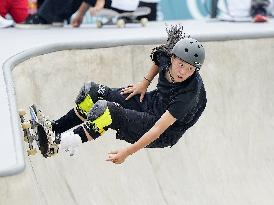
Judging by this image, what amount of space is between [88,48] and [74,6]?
2766 millimetres

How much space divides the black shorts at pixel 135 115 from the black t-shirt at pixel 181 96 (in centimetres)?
8

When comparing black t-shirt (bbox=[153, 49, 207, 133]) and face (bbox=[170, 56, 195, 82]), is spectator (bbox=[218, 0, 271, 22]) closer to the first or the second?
black t-shirt (bbox=[153, 49, 207, 133])

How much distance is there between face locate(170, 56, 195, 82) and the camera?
4.19 metres

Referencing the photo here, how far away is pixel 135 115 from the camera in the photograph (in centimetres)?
446

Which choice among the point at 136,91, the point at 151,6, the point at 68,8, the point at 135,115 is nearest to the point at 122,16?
the point at 151,6

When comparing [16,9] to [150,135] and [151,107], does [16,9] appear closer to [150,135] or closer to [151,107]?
[151,107]

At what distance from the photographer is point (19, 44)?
591cm

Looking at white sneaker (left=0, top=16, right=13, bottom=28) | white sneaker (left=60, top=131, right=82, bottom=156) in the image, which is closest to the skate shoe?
white sneaker (left=0, top=16, right=13, bottom=28)

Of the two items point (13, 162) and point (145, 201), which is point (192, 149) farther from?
point (13, 162)

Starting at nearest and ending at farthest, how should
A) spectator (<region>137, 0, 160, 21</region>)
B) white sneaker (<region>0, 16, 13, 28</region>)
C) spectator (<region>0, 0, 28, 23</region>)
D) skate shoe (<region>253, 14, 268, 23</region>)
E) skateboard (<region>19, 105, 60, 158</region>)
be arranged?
skateboard (<region>19, 105, 60, 158</region>)
white sneaker (<region>0, 16, 13, 28</region>)
spectator (<region>0, 0, 28, 23</region>)
spectator (<region>137, 0, 160, 21</region>)
skate shoe (<region>253, 14, 268, 23</region>)

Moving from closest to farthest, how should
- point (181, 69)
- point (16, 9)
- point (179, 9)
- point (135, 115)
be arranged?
point (181, 69) < point (135, 115) < point (16, 9) < point (179, 9)

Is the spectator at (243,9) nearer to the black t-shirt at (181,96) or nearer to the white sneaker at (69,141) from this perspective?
the black t-shirt at (181,96)

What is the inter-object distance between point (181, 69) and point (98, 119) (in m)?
0.69

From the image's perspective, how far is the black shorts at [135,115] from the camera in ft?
14.5
